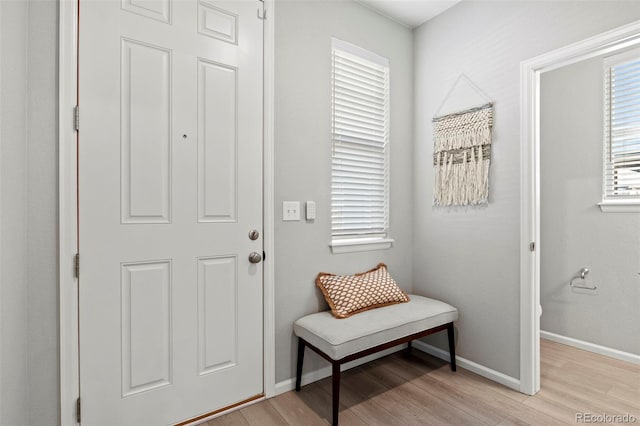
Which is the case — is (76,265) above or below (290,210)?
below

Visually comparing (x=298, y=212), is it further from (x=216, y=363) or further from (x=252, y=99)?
(x=216, y=363)

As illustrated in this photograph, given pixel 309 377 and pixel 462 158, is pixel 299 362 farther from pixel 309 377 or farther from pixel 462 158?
pixel 462 158

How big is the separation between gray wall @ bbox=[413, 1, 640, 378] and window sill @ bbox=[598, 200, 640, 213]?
1.10 m

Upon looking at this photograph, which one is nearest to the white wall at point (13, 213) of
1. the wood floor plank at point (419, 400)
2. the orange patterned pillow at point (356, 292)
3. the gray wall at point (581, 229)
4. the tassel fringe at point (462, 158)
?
the orange patterned pillow at point (356, 292)

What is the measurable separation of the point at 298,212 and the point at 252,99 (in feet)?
2.43

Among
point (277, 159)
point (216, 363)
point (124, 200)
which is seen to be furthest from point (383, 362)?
point (124, 200)

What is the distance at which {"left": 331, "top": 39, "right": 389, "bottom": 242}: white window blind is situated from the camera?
93.6 inches

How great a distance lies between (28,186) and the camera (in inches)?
54.4

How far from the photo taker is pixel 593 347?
106 inches

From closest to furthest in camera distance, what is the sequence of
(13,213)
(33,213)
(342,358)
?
(13,213)
(33,213)
(342,358)

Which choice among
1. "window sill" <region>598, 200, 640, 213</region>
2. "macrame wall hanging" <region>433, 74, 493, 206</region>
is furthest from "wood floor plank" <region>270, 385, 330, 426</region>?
"window sill" <region>598, 200, 640, 213</region>

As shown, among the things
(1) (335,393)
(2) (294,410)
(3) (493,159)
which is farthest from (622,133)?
(2) (294,410)

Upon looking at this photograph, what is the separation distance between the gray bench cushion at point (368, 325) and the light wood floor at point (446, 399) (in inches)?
15.1

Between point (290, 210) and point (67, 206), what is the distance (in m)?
1.13
